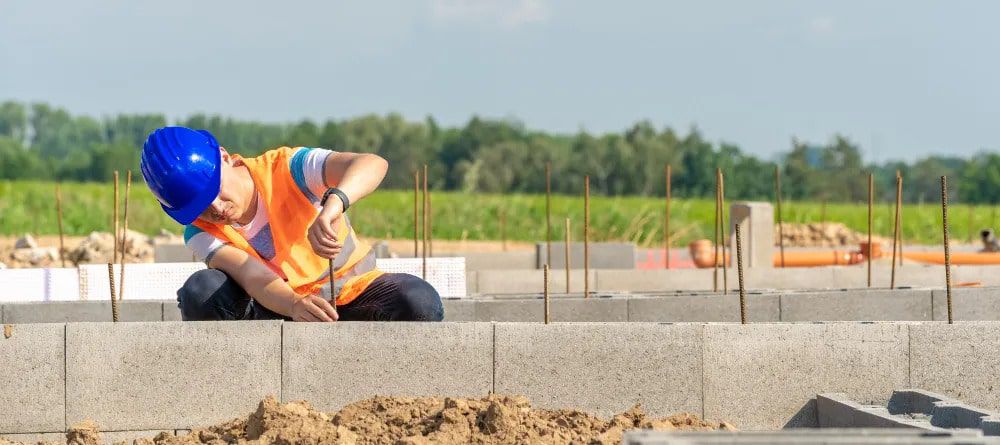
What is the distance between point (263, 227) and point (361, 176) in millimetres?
531

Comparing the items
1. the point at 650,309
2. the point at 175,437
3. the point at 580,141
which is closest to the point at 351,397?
the point at 175,437

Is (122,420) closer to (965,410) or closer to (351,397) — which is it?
(351,397)

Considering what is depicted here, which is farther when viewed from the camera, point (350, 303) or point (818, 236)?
point (818, 236)

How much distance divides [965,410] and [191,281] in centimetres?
258

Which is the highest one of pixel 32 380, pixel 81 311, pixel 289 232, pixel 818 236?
pixel 289 232

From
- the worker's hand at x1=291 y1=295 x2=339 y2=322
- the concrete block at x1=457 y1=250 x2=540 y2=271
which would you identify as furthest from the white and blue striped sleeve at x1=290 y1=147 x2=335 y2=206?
the concrete block at x1=457 y1=250 x2=540 y2=271

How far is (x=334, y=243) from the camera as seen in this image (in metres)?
3.83

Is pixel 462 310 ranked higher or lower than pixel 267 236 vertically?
lower

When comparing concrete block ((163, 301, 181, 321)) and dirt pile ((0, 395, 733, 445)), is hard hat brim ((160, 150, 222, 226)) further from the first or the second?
concrete block ((163, 301, 181, 321))

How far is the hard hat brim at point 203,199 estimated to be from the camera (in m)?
4.16

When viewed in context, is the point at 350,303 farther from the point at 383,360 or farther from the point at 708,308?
the point at 708,308

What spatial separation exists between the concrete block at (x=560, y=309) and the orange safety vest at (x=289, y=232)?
6.77 feet

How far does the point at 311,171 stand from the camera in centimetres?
429

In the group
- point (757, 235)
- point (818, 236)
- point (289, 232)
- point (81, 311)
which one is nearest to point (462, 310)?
point (81, 311)
